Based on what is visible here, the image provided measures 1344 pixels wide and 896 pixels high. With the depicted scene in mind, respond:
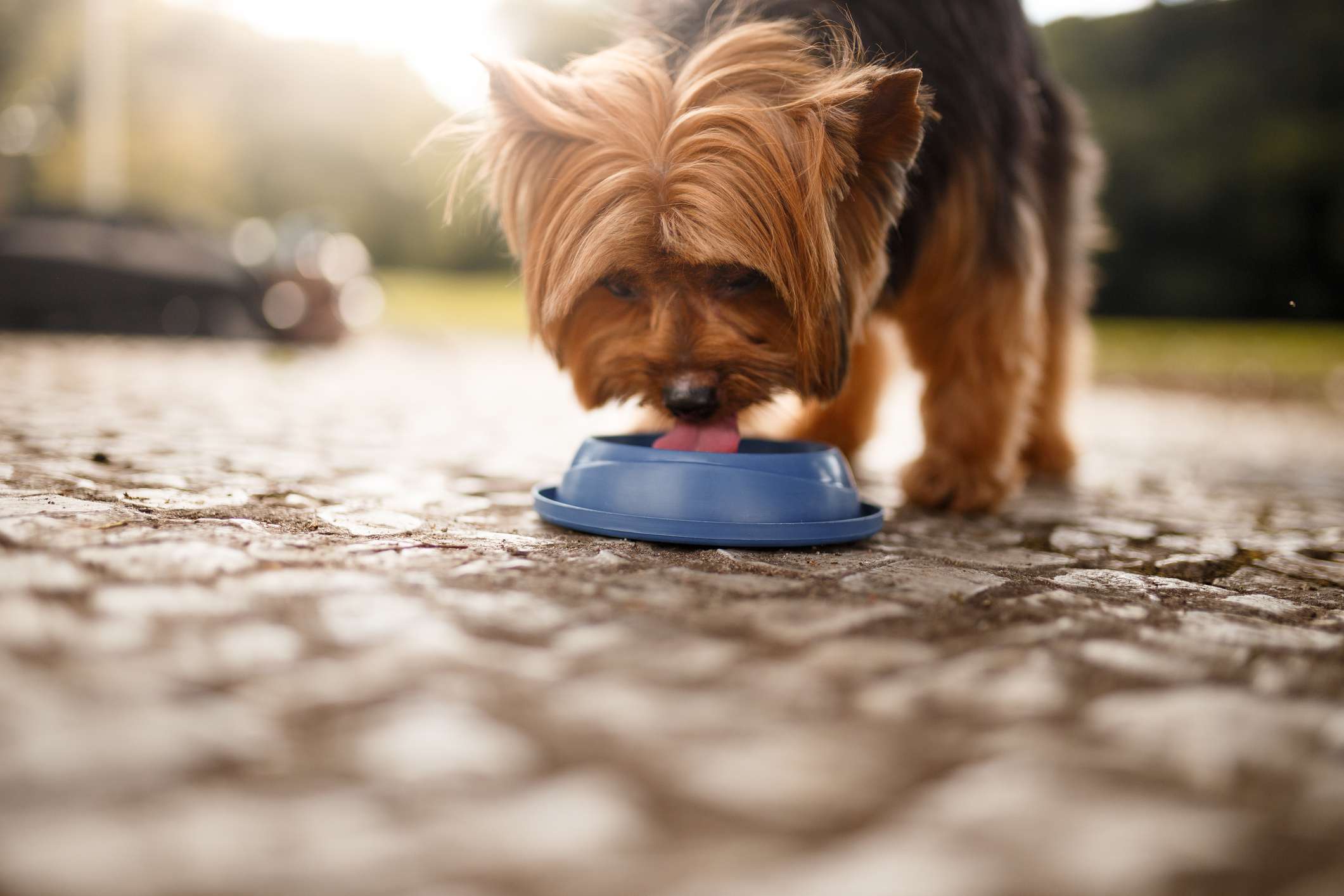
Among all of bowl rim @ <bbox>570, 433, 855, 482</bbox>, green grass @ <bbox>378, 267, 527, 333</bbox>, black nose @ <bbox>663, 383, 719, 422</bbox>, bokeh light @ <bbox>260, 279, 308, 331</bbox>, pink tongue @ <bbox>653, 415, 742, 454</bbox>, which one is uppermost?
green grass @ <bbox>378, 267, 527, 333</bbox>

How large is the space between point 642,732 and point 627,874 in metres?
0.37

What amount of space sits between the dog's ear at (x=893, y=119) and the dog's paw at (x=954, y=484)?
1.36 m

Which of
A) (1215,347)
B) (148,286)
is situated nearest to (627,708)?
(148,286)

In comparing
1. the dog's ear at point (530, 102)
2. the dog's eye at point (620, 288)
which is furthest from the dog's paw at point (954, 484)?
the dog's ear at point (530, 102)

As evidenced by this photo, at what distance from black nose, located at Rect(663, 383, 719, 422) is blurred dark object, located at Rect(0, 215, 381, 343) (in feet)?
34.2

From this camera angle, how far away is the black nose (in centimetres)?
316

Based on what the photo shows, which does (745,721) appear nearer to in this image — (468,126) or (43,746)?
(43,746)

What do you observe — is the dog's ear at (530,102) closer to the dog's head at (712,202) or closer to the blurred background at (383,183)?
the dog's head at (712,202)

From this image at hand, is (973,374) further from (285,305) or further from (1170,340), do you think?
(1170,340)

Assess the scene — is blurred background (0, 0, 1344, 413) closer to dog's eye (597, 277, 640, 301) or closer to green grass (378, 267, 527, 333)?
green grass (378, 267, 527, 333)

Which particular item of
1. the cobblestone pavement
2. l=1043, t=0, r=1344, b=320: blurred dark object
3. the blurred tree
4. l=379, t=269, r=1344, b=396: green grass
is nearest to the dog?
the cobblestone pavement

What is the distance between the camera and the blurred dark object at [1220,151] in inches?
841

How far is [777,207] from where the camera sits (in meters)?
3.11

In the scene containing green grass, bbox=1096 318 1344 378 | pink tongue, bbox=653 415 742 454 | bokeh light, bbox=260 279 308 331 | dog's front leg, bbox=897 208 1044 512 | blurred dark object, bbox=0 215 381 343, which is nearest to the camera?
pink tongue, bbox=653 415 742 454
